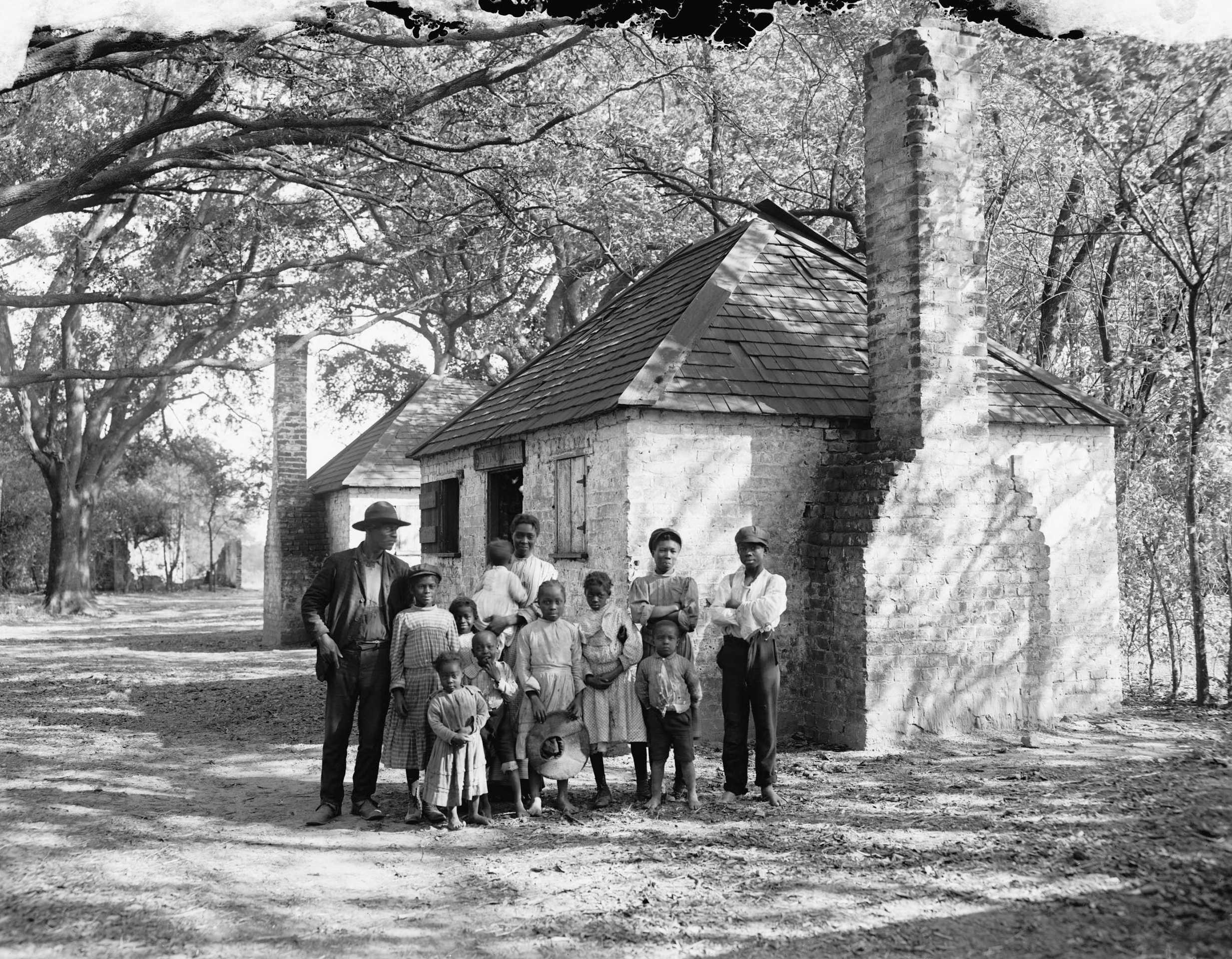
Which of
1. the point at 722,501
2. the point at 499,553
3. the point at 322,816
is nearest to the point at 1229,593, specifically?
the point at 722,501

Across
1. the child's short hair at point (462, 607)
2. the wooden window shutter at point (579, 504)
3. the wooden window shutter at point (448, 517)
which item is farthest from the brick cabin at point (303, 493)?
the child's short hair at point (462, 607)

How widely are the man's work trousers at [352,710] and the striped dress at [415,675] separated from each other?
4.7 inches

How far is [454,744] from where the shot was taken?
688cm

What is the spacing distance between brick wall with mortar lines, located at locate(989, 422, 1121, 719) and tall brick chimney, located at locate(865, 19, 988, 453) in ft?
4.78

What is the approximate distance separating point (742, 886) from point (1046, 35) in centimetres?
517

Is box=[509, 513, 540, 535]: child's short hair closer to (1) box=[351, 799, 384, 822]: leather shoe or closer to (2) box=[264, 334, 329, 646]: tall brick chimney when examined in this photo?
(1) box=[351, 799, 384, 822]: leather shoe

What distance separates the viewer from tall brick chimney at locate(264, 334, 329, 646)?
2188cm

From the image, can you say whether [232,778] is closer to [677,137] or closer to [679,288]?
[679,288]

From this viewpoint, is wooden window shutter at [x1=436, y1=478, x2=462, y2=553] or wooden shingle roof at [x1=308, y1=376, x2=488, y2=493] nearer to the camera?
wooden window shutter at [x1=436, y1=478, x2=462, y2=553]

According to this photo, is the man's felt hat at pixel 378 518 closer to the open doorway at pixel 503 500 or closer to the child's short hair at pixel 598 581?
the child's short hair at pixel 598 581

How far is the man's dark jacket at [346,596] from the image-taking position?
289 inches

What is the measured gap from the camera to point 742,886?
18.6 feet

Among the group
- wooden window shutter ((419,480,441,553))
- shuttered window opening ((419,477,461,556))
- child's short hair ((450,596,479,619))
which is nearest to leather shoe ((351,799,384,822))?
child's short hair ((450,596,479,619))

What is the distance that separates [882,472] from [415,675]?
480cm
